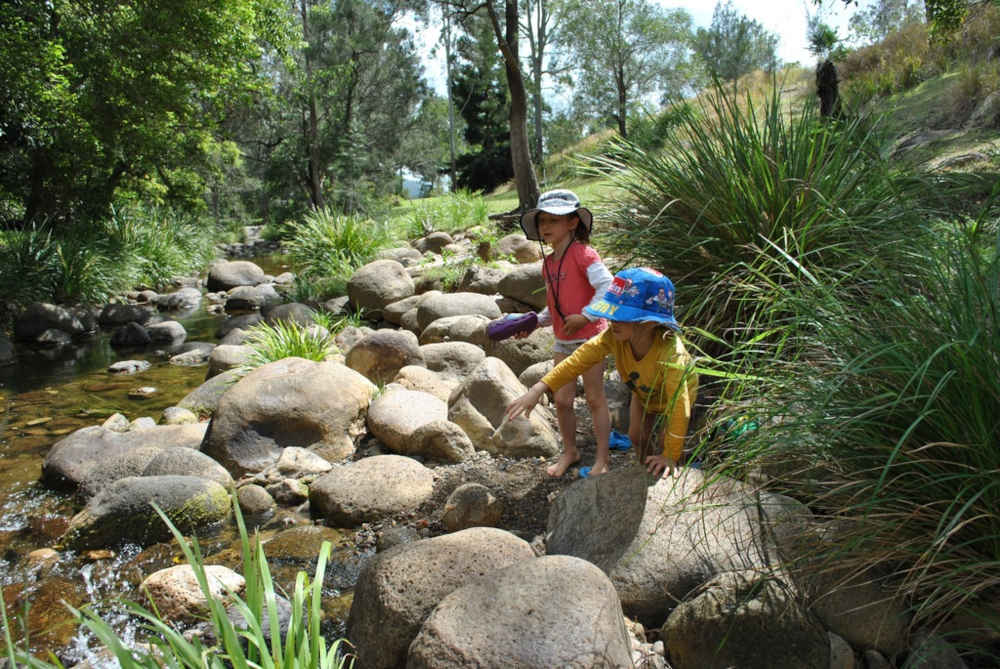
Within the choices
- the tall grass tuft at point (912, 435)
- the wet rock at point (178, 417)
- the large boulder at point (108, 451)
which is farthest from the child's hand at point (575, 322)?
the wet rock at point (178, 417)

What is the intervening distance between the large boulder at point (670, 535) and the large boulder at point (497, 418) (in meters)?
1.51

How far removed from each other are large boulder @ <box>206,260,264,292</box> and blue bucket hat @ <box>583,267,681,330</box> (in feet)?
47.8

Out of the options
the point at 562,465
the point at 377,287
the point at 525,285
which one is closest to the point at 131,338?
the point at 377,287

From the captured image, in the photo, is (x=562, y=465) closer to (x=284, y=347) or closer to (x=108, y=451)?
(x=108, y=451)

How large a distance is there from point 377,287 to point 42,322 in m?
6.33

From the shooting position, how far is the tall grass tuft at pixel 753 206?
3.53 metres

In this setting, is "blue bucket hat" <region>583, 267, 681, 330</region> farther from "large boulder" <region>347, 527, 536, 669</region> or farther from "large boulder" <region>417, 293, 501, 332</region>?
"large boulder" <region>417, 293, 501, 332</region>

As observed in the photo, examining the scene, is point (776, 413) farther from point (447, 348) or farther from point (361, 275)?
point (361, 275)

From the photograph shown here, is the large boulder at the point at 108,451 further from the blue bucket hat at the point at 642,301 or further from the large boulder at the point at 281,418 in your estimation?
the blue bucket hat at the point at 642,301

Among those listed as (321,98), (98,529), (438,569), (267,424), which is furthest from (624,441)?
(321,98)

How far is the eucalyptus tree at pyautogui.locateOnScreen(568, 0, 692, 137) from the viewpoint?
3431 cm

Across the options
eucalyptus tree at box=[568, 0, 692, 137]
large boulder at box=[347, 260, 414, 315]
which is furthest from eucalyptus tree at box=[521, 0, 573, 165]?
large boulder at box=[347, 260, 414, 315]

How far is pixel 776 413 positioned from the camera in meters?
2.24

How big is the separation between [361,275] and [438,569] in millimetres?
7719
